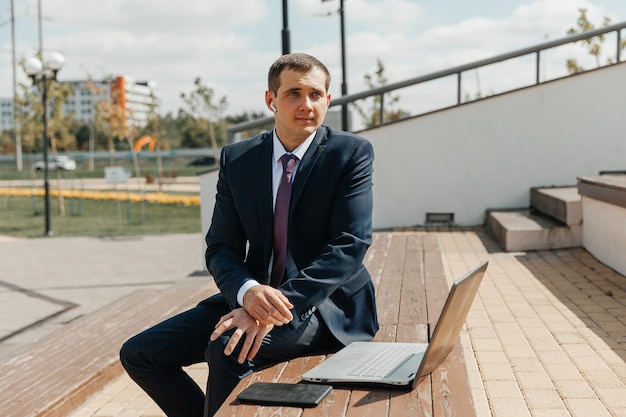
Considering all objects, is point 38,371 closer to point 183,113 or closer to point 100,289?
point 100,289

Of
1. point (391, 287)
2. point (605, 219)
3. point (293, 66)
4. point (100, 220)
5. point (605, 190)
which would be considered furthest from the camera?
point (100, 220)

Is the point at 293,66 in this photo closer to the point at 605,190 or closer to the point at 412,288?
the point at 412,288

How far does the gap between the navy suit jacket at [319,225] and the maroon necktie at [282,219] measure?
0.03 meters

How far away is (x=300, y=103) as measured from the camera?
11.1 feet

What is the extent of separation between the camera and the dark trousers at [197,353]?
3018mm

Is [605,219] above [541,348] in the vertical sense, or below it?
above

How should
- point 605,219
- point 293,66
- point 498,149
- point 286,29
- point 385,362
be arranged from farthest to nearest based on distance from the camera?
point 286,29 → point 498,149 → point 605,219 → point 293,66 → point 385,362

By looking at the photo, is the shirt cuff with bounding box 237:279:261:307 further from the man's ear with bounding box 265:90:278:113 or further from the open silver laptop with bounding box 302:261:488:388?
the man's ear with bounding box 265:90:278:113

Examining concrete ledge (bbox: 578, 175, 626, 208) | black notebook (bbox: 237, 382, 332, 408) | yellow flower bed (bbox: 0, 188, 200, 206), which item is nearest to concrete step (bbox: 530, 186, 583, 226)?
concrete ledge (bbox: 578, 175, 626, 208)

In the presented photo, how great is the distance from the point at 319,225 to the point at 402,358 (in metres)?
0.68

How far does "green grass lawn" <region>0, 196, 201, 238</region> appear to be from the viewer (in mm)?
20375

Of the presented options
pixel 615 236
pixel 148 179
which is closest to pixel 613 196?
pixel 615 236

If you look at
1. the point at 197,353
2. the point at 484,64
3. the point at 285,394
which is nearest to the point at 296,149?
the point at 197,353

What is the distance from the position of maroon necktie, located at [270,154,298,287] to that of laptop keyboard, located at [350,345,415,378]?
559 millimetres
